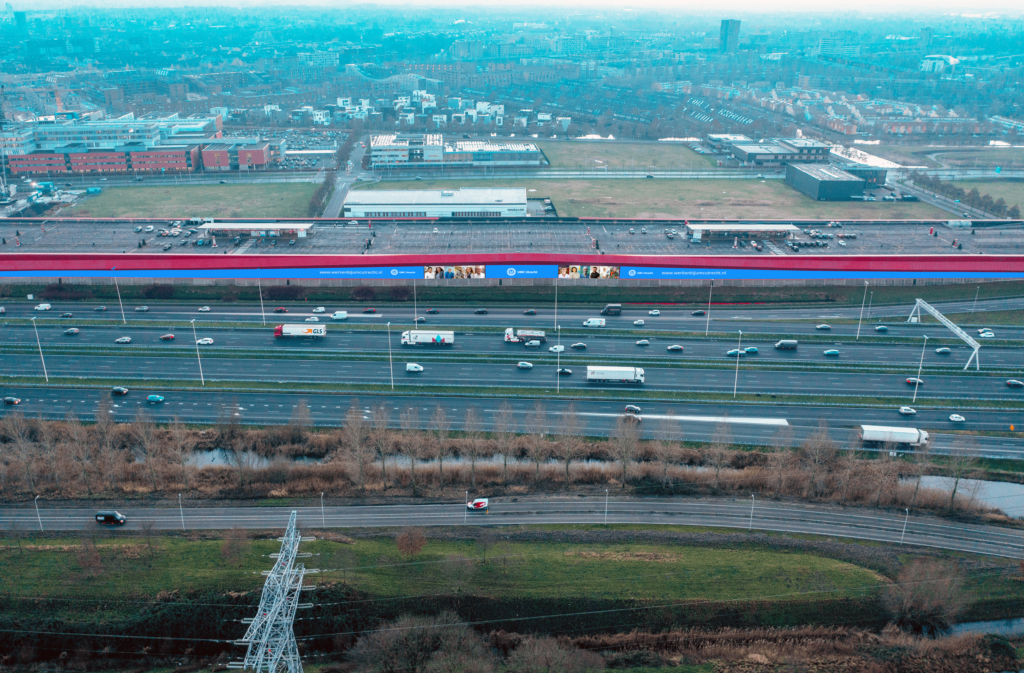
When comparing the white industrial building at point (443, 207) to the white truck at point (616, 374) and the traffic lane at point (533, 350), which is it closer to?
the traffic lane at point (533, 350)

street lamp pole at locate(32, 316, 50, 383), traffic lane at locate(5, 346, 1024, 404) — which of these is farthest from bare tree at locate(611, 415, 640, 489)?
street lamp pole at locate(32, 316, 50, 383)

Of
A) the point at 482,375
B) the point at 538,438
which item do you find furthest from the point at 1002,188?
the point at 538,438

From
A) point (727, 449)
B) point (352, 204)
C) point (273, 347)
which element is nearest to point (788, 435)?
point (727, 449)

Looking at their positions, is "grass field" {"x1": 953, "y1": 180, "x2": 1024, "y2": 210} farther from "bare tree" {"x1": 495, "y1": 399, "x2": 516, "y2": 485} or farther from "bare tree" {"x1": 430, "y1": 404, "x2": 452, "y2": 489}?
"bare tree" {"x1": 430, "y1": 404, "x2": 452, "y2": 489}

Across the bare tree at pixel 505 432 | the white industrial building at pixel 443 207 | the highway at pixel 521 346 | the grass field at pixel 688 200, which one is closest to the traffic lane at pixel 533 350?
the highway at pixel 521 346

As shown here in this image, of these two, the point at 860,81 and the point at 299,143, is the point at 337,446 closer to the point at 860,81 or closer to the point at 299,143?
the point at 299,143

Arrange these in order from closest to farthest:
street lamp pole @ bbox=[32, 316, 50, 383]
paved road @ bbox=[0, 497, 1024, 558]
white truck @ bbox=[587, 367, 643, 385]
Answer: paved road @ bbox=[0, 497, 1024, 558]
white truck @ bbox=[587, 367, 643, 385]
street lamp pole @ bbox=[32, 316, 50, 383]
